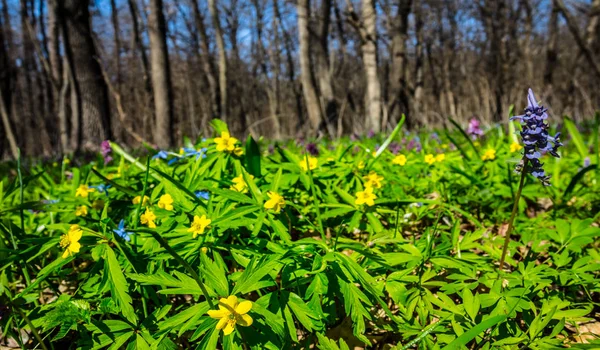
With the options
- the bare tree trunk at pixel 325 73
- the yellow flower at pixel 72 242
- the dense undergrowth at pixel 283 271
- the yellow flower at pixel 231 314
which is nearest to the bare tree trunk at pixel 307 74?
the bare tree trunk at pixel 325 73

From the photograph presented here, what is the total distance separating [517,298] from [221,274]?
85 centimetres

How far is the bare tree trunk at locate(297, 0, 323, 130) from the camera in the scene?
8.68 metres

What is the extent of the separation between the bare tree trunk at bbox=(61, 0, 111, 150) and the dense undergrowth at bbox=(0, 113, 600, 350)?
5.23 meters

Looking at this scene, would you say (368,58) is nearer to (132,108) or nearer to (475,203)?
(475,203)

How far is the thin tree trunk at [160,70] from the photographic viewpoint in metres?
8.98

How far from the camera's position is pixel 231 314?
0.89 meters

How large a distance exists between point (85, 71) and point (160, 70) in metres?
2.74

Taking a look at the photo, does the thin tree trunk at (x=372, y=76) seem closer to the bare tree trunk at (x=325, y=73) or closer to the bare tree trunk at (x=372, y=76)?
the bare tree trunk at (x=372, y=76)

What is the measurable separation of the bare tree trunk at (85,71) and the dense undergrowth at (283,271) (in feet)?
17.2

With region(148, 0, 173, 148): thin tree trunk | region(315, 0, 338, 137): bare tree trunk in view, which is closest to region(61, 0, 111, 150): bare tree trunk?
region(148, 0, 173, 148): thin tree trunk

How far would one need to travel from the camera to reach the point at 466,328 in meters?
1.05

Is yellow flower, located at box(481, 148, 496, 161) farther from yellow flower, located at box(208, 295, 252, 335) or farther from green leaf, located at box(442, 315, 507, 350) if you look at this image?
yellow flower, located at box(208, 295, 252, 335)

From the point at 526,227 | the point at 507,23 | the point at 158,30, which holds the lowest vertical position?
the point at 526,227

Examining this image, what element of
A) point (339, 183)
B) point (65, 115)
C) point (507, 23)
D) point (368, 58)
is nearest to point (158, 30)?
point (65, 115)
